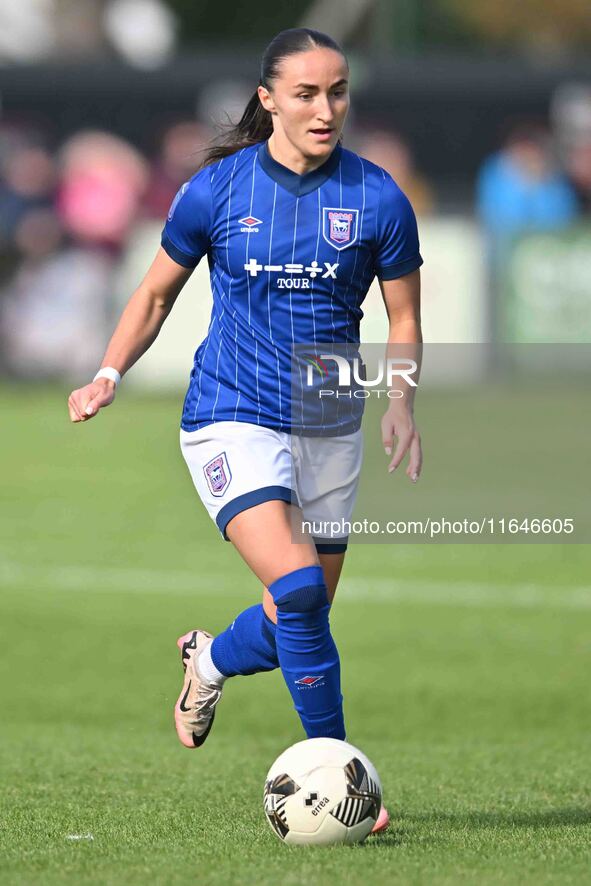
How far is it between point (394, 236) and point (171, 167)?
17683 millimetres

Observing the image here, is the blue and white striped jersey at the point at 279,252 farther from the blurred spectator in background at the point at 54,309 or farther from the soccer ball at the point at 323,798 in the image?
the blurred spectator in background at the point at 54,309

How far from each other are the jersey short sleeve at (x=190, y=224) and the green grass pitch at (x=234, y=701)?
174cm

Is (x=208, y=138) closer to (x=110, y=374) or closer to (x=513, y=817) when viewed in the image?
(x=110, y=374)

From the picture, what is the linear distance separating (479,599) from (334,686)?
584cm

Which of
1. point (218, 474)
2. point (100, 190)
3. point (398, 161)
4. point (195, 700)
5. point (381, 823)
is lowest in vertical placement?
point (381, 823)

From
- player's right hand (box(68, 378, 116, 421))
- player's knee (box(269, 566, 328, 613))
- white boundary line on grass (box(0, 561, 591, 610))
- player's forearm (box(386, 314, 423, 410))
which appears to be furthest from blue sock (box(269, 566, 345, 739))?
white boundary line on grass (box(0, 561, 591, 610))

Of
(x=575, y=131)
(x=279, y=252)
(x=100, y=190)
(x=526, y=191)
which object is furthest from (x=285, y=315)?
(x=575, y=131)

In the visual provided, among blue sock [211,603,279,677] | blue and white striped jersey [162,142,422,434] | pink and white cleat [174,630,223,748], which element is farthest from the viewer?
pink and white cleat [174,630,223,748]

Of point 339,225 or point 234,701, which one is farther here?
point 234,701

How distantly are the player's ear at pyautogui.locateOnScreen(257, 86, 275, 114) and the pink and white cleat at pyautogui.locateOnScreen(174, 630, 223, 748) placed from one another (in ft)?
5.96

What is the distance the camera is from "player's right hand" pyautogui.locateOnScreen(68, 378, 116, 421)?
5129 mm

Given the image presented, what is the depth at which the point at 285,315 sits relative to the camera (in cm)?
516

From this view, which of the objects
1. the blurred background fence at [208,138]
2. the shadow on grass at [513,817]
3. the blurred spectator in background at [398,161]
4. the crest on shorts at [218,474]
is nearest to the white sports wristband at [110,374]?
the crest on shorts at [218,474]

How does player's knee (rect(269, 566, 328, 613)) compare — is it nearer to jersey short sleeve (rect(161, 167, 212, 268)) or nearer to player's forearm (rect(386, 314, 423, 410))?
player's forearm (rect(386, 314, 423, 410))
